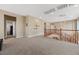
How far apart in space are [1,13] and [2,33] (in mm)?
1521

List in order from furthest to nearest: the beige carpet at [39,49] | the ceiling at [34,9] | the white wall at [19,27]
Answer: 1. the white wall at [19,27]
2. the ceiling at [34,9]
3. the beige carpet at [39,49]

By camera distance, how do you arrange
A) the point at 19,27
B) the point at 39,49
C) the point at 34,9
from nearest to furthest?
the point at 39,49 → the point at 34,9 → the point at 19,27

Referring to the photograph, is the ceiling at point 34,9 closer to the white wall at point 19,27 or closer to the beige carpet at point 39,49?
the white wall at point 19,27

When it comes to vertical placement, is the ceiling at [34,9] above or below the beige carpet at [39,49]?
above

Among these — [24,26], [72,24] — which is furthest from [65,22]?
[24,26]

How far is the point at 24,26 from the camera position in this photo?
10125mm

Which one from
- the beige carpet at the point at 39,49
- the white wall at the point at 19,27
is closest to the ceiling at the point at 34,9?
the white wall at the point at 19,27

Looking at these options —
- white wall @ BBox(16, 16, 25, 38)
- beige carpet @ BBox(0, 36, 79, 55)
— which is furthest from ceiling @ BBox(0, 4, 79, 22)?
beige carpet @ BBox(0, 36, 79, 55)

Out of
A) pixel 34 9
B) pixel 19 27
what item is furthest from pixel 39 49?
pixel 19 27

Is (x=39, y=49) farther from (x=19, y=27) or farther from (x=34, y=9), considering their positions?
(x=19, y=27)

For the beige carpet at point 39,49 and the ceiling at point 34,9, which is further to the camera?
the ceiling at point 34,9

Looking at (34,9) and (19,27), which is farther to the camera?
(19,27)
